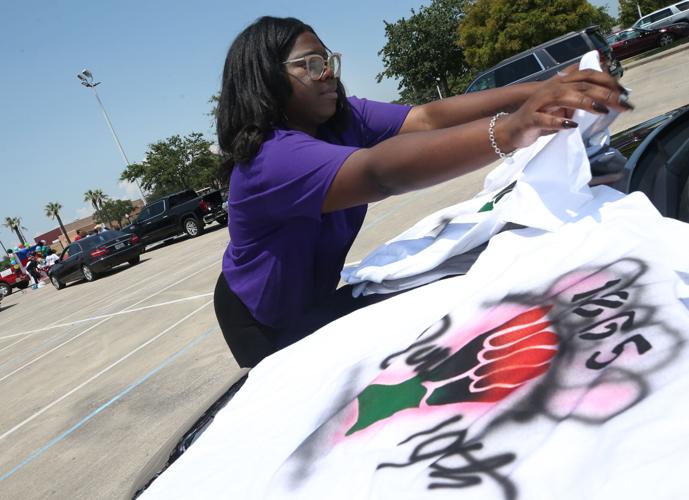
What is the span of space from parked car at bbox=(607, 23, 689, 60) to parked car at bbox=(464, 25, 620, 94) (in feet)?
39.9

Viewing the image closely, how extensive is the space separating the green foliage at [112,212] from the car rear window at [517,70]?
215 feet

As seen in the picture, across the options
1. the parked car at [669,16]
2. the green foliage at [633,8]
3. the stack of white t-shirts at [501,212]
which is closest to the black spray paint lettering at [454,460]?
the stack of white t-shirts at [501,212]

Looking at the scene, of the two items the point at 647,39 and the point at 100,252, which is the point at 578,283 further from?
the point at 647,39

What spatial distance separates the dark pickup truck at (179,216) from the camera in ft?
62.8

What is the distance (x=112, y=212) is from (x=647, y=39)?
71.7 m

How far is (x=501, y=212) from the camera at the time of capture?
1.44m

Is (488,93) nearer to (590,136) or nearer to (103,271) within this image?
(590,136)

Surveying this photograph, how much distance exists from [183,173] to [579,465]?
129 ft

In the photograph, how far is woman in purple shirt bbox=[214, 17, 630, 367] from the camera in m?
1.27

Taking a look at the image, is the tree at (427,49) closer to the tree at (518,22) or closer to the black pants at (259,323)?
the tree at (518,22)

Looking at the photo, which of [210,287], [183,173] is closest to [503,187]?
[210,287]

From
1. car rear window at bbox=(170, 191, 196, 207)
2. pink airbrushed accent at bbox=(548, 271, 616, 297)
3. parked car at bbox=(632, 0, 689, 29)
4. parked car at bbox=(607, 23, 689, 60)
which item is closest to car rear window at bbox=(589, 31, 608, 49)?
parked car at bbox=(607, 23, 689, 60)

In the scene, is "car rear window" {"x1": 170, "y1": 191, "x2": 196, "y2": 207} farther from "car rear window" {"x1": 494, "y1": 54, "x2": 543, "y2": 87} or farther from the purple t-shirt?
the purple t-shirt

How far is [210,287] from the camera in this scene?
885 centimetres
